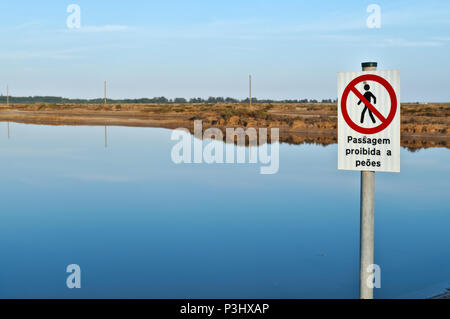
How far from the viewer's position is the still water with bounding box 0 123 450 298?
8000 millimetres

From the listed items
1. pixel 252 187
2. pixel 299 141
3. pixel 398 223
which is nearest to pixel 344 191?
pixel 252 187

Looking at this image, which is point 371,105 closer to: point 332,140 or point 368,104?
point 368,104

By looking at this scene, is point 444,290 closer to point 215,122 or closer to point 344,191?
point 344,191

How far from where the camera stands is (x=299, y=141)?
32.8 m

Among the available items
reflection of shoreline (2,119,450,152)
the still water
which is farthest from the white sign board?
reflection of shoreline (2,119,450,152)

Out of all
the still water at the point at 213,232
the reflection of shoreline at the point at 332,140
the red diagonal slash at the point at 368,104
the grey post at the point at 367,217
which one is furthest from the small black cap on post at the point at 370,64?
the reflection of shoreline at the point at 332,140

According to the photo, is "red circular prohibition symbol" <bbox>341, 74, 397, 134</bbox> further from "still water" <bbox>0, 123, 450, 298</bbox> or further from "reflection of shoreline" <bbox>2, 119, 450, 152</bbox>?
"reflection of shoreline" <bbox>2, 119, 450, 152</bbox>

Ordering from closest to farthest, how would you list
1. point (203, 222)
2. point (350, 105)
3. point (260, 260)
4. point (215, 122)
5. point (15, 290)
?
point (350, 105), point (15, 290), point (260, 260), point (203, 222), point (215, 122)

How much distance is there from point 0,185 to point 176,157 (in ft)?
30.7

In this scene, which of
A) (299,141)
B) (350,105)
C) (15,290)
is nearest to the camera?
(350,105)

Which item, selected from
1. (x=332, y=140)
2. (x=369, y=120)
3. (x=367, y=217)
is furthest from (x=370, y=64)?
(x=332, y=140)

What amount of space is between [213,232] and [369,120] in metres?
7.37

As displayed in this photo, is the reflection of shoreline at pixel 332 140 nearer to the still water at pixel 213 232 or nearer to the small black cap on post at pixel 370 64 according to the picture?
the still water at pixel 213 232

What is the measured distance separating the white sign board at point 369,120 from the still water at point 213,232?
3.95 meters
